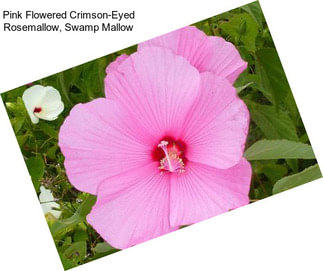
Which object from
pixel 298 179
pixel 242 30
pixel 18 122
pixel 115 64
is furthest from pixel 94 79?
pixel 298 179

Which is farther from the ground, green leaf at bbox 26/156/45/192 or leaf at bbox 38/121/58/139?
Answer: leaf at bbox 38/121/58/139

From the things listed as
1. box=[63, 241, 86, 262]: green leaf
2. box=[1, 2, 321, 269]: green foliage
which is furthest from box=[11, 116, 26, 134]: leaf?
box=[63, 241, 86, 262]: green leaf

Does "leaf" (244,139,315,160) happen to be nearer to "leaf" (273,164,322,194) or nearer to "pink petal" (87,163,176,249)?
"leaf" (273,164,322,194)

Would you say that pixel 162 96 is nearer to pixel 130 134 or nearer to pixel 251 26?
pixel 130 134

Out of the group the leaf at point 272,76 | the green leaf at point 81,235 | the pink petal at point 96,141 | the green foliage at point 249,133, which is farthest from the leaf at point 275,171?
the green leaf at point 81,235

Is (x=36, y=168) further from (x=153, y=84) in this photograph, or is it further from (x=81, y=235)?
(x=153, y=84)

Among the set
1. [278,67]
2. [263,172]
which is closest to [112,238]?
[263,172]
